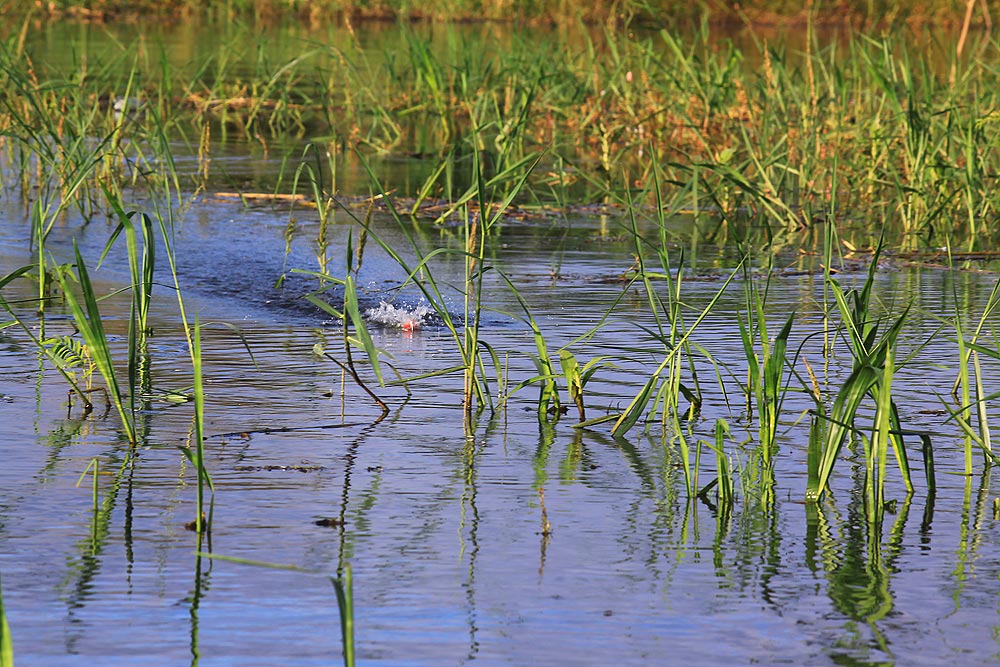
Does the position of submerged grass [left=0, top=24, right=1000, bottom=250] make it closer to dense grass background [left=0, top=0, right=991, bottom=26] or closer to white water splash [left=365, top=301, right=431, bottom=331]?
white water splash [left=365, top=301, right=431, bottom=331]

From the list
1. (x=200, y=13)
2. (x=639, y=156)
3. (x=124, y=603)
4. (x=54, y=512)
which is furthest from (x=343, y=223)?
(x=200, y=13)

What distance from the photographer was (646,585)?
2.81m

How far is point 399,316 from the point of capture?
17.0 feet

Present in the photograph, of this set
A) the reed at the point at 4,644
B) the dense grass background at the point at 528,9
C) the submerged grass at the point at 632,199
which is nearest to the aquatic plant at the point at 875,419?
the submerged grass at the point at 632,199

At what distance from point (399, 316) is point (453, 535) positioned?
2192mm

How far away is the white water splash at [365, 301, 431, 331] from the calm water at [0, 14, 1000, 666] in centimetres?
28

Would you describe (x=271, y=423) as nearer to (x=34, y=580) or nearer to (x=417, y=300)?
(x=34, y=580)

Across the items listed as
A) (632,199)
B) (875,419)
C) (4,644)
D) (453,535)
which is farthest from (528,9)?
(4,644)

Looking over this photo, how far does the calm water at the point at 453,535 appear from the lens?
8.38 feet

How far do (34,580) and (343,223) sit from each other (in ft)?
16.1

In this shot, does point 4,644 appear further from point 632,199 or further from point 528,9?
point 528,9

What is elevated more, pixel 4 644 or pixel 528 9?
pixel 528 9

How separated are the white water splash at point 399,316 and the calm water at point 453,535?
0.28 m

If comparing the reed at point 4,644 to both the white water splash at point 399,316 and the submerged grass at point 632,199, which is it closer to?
the submerged grass at point 632,199
